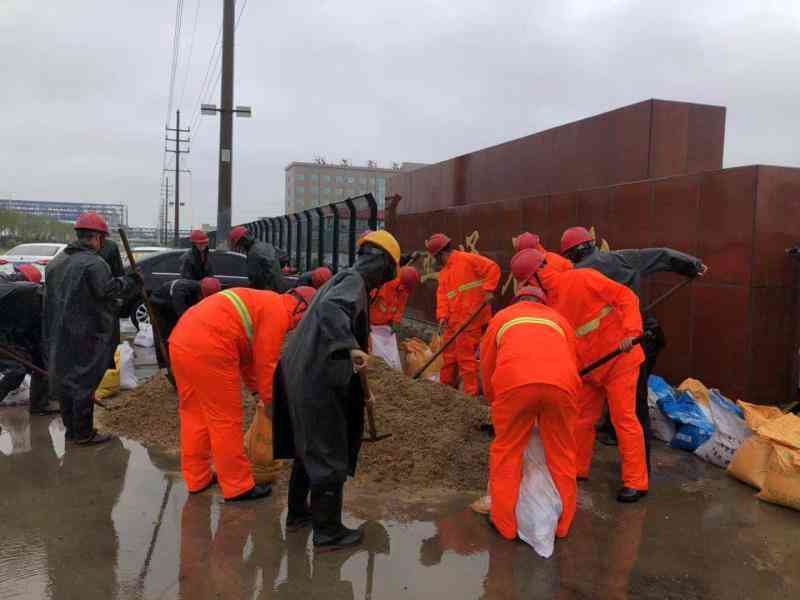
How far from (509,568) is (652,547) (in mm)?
790

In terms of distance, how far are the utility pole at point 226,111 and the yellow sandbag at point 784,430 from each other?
11.6m

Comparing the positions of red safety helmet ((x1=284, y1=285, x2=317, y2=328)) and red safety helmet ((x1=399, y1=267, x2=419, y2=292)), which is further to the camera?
red safety helmet ((x1=399, y1=267, x2=419, y2=292))

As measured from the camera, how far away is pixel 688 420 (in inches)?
180

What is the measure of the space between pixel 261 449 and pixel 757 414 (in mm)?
3203

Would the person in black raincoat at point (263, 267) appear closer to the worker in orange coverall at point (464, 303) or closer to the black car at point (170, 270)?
the worker in orange coverall at point (464, 303)

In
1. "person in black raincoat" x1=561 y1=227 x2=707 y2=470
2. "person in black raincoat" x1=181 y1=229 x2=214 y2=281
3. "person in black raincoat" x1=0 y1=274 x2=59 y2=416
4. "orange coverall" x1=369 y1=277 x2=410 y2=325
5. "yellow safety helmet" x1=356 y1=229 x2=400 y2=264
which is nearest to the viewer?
"yellow safety helmet" x1=356 y1=229 x2=400 y2=264

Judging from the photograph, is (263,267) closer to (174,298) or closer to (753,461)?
(174,298)

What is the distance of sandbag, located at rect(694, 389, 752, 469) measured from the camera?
4.29 metres

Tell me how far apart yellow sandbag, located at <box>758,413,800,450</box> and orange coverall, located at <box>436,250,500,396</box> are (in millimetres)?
2518

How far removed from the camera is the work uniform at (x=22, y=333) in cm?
543

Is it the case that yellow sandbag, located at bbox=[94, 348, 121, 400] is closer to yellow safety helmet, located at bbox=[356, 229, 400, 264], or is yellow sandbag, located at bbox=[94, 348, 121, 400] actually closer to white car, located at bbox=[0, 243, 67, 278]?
yellow safety helmet, located at bbox=[356, 229, 400, 264]

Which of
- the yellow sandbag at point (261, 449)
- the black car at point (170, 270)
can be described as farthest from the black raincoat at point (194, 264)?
the yellow sandbag at point (261, 449)

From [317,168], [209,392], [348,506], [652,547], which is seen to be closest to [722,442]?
[652,547]

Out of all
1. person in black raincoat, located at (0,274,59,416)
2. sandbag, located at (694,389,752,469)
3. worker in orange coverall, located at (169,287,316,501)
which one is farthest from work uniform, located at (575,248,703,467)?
person in black raincoat, located at (0,274,59,416)
